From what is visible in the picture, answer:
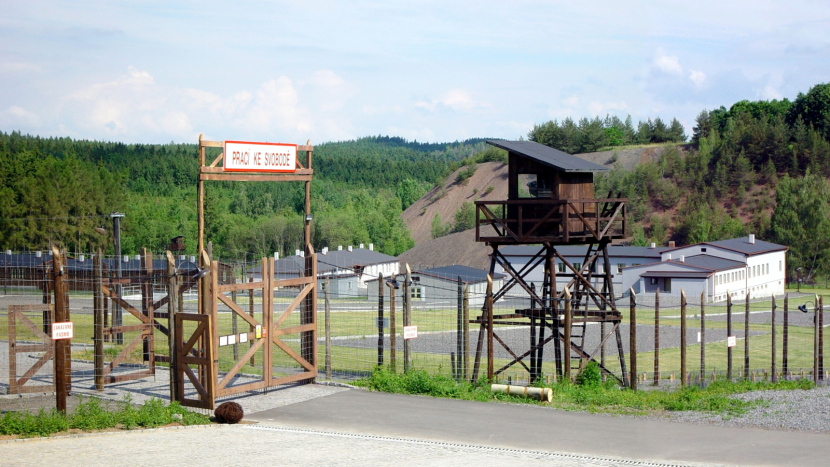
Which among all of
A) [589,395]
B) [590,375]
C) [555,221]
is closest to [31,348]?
[589,395]

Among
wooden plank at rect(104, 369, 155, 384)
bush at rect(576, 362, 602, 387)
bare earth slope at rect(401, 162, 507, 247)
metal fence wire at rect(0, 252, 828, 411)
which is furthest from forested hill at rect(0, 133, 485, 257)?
bush at rect(576, 362, 602, 387)

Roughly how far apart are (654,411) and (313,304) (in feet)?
27.2

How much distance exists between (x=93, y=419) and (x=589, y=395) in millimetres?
10316

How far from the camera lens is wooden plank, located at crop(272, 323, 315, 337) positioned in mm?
18938

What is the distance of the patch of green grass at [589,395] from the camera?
17.6m

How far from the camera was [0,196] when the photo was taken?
92375mm

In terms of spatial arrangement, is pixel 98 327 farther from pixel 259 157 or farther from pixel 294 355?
pixel 259 157

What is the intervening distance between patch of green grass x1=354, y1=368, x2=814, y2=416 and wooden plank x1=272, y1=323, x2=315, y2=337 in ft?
5.75

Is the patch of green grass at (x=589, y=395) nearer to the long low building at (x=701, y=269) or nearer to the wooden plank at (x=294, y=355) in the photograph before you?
the wooden plank at (x=294, y=355)

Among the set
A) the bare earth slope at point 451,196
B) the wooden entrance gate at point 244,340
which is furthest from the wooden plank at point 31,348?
the bare earth slope at point 451,196

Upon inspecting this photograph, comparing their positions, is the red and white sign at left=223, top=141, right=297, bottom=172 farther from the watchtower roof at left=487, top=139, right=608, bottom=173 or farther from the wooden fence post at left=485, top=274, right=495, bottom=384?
the watchtower roof at left=487, top=139, right=608, bottom=173

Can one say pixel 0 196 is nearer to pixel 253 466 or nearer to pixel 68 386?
pixel 68 386

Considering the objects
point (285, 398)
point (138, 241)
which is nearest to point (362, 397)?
point (285, 398)

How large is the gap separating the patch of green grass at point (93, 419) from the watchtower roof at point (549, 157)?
12474mm
